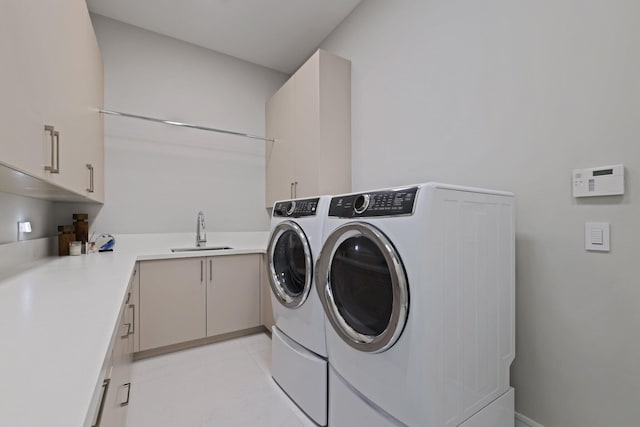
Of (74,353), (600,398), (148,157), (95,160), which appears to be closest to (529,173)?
(600,398)

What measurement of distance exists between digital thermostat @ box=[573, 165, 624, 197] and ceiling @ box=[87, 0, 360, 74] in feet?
7.05

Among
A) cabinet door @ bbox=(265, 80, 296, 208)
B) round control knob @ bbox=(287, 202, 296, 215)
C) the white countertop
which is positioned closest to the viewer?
the white countertop

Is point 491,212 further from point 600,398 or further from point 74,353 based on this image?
point 74,353

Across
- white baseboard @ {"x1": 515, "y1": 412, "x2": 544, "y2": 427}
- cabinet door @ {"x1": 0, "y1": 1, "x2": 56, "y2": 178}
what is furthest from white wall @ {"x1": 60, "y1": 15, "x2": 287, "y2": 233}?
white baseboard @ {"x1": 515, "y1": 412, "x2": 544, "y2": 427}

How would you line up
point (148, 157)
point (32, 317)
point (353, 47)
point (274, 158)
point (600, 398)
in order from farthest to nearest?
point (274, 158) → point (148, 157) → point (353, 47) → point (600, 398) → point (32, 317)

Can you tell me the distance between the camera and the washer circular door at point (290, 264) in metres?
1.55

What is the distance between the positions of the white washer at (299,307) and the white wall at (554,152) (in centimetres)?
89

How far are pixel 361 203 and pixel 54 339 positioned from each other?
103 cm

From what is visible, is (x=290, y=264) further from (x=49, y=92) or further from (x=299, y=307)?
(x=49, y=92)

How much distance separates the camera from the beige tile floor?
1556 millimetres

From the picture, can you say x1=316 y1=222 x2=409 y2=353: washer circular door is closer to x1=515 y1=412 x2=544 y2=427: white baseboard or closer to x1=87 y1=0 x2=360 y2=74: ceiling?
x1=515 y1=412 x2=544 y2=427: white baseboard

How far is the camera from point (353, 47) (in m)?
2.47

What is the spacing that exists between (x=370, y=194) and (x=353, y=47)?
190 centimetres

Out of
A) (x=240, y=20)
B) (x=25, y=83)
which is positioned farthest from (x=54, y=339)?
(x=240, y=20)
